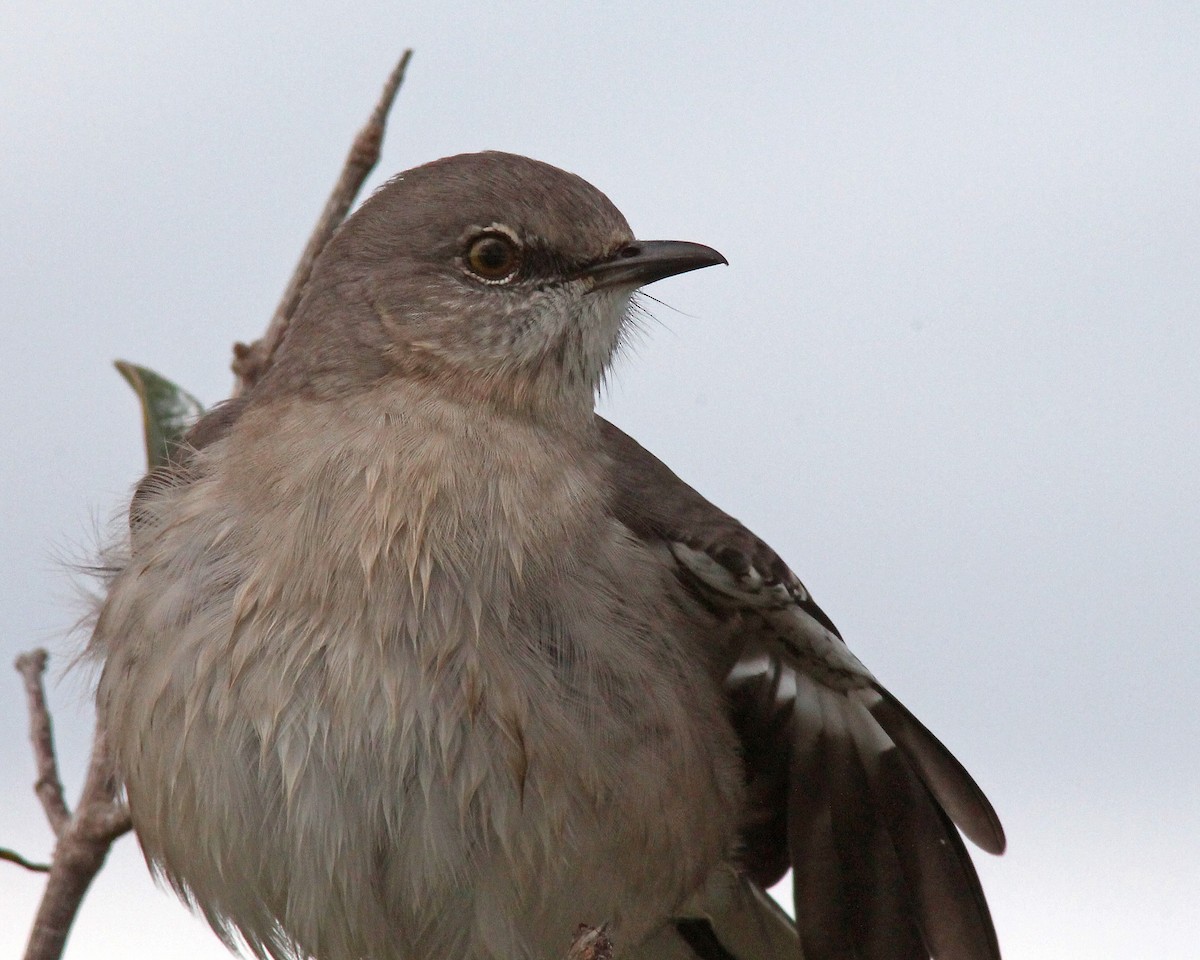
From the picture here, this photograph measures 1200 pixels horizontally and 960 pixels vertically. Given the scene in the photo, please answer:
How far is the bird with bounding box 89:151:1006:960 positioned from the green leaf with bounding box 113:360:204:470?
289mm

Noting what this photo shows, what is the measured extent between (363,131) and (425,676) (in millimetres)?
2148

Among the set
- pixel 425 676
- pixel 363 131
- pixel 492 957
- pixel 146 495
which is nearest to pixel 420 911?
pixel 492 957

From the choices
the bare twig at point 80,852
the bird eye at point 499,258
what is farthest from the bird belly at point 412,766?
the bird eye at point 499,258

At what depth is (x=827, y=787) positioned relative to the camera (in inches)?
262

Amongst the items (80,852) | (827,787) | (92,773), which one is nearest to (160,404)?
(92,773)

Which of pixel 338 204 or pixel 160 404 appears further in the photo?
pixel 160 404

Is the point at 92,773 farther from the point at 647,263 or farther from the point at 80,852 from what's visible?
the point at 647,263

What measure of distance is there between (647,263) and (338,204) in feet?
4.05

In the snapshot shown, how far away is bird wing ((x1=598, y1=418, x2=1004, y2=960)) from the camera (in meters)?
6.27

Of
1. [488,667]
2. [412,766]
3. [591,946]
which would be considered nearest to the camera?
[591,946]

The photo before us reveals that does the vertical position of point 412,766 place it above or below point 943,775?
below

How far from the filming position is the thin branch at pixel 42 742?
587 centimetres

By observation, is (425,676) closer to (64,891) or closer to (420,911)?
(420,911)

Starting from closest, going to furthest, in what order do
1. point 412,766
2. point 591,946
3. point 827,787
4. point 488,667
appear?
point 591,946 < point 412,766 < point 488,667 < point 827,787
